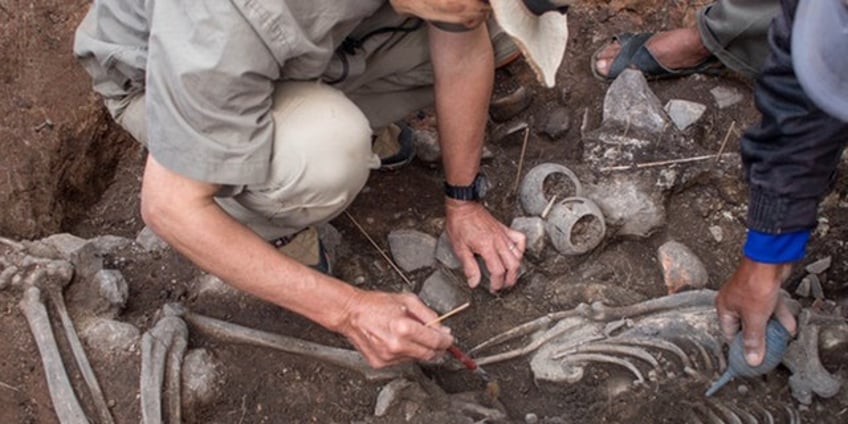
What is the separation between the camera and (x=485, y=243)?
257cm

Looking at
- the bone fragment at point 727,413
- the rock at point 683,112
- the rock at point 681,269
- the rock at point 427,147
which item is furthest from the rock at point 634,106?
the bone fragment at point 727,413

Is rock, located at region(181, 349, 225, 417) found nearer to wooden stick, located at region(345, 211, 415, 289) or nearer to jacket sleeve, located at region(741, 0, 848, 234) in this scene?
wooden stick, located at region(345, 211, 415, 289)

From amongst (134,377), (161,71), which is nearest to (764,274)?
(161,71)

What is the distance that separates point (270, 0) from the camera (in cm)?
181

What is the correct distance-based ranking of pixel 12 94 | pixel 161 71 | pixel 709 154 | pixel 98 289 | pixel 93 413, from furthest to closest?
1. pixel 12 94
2. pixel 709 154
3. pixel 98 289
4. pixel 93 413
5. pixel 161 71

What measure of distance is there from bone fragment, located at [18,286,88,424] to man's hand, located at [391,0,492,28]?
1243mm

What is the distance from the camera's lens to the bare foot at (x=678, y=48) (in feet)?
10.2

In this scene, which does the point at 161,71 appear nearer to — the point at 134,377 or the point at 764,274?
the point at 134,377

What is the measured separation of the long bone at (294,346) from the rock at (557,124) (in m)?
1.13

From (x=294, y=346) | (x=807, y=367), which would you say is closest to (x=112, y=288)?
(x=294, y=346)

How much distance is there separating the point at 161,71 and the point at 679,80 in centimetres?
201

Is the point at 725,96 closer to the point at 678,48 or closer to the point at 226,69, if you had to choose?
the point at 678,48

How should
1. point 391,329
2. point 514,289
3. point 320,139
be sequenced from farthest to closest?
point 514,289, point 320,139, point 391,329

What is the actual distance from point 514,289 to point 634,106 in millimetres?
803
